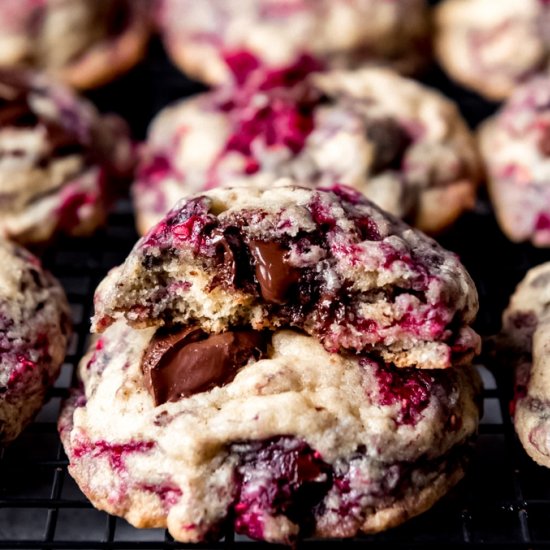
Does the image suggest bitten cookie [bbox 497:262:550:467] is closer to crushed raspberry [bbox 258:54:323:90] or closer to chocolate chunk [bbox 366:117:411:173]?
chocolate chunk [bbox 366:117:411:173]

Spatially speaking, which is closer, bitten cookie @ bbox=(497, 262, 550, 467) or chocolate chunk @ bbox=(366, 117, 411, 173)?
bitten cookie @ bbox=(497, 262, 550, 467)

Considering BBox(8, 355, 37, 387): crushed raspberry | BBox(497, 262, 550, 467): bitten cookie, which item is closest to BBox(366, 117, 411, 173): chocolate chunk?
BBox(497, 262, 550, 467): bitten cookie

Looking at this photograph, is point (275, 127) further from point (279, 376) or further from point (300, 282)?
point (279, 376)

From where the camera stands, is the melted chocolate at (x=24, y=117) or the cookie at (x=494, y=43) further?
the cookie at (x=494, y=43)

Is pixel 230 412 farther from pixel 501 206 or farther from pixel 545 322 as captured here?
pixel 501 206

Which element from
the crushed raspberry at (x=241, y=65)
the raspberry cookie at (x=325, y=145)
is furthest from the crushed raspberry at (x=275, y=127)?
the crushed raspberry at (x=241, y=65)

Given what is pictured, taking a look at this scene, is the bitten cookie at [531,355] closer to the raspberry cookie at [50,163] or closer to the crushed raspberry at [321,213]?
the crushed raspberry at [321,213]

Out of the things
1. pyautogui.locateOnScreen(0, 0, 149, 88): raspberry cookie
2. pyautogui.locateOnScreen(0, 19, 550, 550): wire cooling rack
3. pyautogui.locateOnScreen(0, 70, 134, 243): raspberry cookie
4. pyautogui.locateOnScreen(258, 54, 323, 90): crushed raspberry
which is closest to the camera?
pyautogui.locateOnScreen(0, 19, 550, 550): wire cooling rack

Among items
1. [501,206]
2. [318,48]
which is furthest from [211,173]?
[501,206]
